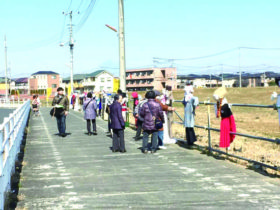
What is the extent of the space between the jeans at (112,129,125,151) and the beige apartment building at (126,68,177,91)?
93.6 m

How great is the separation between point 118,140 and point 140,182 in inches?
158

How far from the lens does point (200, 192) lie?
6492 mm

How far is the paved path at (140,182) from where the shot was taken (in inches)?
234

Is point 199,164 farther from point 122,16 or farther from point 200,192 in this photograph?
point 122,16

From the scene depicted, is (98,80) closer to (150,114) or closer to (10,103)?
(10,103)

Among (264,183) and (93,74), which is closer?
(264,183)

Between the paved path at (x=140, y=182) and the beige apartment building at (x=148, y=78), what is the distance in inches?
3735

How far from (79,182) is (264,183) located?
3.17 metres

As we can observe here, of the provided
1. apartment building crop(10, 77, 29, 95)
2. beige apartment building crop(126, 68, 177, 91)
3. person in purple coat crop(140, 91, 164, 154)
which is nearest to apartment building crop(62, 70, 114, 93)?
beige apartment building crop(126, 68, 177, 91)

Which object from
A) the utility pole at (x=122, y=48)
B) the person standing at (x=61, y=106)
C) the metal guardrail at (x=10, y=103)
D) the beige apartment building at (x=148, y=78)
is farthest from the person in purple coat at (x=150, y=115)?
the beige apartment building at (x=148, y=78)

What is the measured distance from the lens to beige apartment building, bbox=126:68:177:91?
106m

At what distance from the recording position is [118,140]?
11.2m

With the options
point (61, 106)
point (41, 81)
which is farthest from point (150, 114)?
point (41, 81)

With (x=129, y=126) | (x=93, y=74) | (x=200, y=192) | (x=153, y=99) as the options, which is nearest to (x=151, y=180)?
(x=200, y=192)
